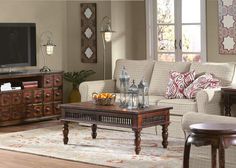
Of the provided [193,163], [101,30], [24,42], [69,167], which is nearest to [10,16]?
[24,42]

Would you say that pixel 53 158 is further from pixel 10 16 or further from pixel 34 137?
pixel 10 16

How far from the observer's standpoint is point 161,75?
8547 millimetres

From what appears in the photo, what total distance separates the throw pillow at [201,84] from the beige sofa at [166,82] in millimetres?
130

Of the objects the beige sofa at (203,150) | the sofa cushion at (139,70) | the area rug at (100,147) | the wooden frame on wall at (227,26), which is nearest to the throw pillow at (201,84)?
the area rug at (100,147)

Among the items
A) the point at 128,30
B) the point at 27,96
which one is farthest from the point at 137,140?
the point at 128,30

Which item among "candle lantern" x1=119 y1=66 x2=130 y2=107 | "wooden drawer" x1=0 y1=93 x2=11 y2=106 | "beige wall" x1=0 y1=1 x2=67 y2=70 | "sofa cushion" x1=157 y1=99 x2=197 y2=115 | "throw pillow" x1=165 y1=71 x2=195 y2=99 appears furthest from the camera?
"beige wall" x1=0 y1=1 x2=67 y2=70

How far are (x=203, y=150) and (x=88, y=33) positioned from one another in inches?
224

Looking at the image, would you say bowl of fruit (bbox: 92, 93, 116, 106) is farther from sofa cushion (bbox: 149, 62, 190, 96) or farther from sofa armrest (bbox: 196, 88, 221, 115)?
sofa cushion (bbox: 149, 62, 190, 96)

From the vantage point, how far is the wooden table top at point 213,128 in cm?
436

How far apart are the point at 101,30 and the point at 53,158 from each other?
12.9 ft

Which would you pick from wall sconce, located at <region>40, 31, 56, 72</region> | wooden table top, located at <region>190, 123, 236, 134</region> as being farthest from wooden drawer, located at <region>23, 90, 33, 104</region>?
wooden table top, located at <region>190, 123, 236, 134</region>

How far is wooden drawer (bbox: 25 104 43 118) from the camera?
917cm

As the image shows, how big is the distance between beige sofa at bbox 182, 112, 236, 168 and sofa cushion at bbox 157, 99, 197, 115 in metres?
2.49

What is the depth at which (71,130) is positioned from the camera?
8.55m
